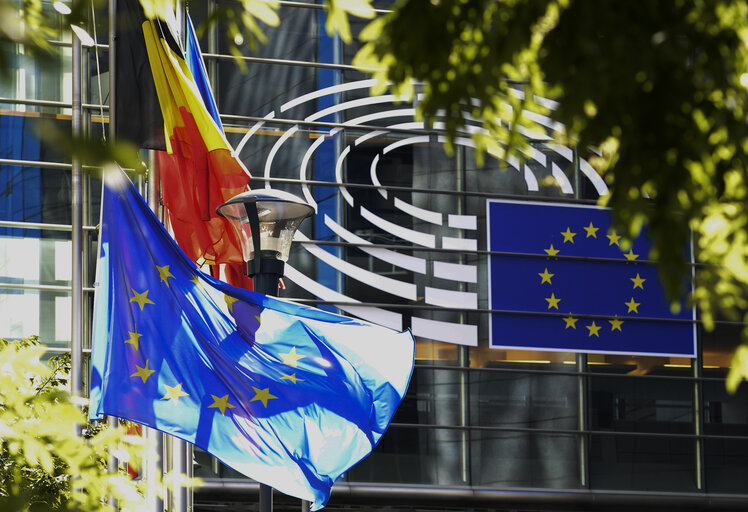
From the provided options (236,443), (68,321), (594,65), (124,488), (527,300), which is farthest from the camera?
(527,300)

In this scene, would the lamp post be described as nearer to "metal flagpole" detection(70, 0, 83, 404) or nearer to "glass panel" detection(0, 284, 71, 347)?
"metal flagpole" detection(70, 0, 83, 404)

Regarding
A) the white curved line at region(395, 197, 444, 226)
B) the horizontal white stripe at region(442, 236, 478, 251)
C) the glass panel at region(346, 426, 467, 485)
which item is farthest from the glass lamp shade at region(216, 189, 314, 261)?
the horizontal white stripe at region(442, 236, 478, 251)

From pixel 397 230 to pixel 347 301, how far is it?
1610 mm

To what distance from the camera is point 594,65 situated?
85.1 inches

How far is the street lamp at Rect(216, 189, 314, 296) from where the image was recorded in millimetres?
8664

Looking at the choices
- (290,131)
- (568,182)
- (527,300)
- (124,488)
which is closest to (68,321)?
(290,131)

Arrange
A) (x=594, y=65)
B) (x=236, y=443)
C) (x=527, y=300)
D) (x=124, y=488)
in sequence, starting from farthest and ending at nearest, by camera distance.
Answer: (x=527, y=300), (x=236, y=443), (x=124, y=488), (x=594, y=65)

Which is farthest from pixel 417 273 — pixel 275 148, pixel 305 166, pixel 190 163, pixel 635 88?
pixel 635 88

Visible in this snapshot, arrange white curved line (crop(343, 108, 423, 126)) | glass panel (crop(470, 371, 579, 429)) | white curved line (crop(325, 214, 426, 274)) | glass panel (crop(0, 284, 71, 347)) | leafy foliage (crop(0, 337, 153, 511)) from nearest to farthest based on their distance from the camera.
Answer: leafy foliage (crop(0, 337, 153, 511)), glass panel (crop(0, 284, 71, 347)), white curved line (crop(325, 214, 426, 274)), glass panel (crop(470, 371, 579, 429)), white curved line (crop(343, 108, 423, 126))

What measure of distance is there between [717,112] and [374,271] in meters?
17.4

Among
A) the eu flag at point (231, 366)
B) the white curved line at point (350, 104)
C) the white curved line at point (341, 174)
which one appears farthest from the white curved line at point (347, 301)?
the eu flag at point (231, 366)

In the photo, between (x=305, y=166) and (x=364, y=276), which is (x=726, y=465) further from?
(x=305, y=166)

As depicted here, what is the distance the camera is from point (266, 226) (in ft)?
29.0

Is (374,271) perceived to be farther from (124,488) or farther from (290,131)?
(124,488)
